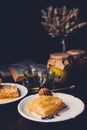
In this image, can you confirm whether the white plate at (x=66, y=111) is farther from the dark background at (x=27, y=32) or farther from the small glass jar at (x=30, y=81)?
the dark background at (x=27, y=32)

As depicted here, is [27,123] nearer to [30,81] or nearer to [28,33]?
[30,81]

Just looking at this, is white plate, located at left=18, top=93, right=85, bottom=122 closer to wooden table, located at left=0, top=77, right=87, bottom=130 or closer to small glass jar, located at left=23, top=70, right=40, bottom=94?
wooden table, located at left=0, top=77, right=87, bottom=130

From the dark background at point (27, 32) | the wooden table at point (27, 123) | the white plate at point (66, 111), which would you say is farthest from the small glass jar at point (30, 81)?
the dark background at point (27, 32)

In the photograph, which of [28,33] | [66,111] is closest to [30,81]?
[66,111]

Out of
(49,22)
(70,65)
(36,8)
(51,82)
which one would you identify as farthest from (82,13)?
(51,82)

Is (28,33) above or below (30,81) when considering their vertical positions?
above

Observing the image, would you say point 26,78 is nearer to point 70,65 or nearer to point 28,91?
point 28,91

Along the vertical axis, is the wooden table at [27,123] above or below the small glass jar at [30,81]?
below

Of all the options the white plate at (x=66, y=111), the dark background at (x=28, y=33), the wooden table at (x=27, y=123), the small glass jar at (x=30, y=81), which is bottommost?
the wooden table at (x=27, y=123)
